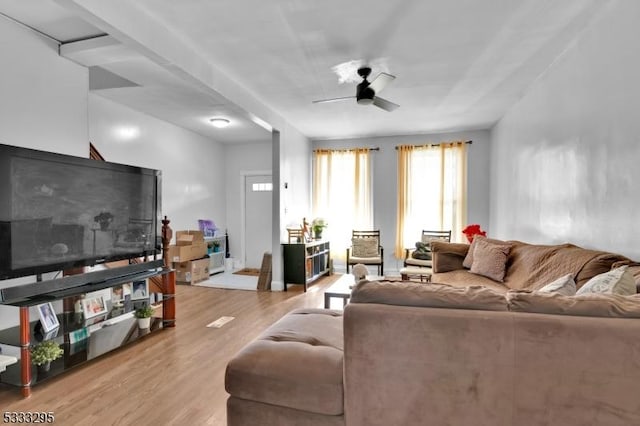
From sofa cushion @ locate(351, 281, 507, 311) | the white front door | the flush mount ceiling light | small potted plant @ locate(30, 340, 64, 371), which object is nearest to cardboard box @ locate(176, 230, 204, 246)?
the white front door

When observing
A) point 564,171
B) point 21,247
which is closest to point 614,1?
point 564,171

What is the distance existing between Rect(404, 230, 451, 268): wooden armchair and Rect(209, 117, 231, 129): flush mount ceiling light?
3567 millimetres

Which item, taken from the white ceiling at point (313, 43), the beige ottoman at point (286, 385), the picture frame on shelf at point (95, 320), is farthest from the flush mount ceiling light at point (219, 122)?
the beige ottoman at point (286, 385)

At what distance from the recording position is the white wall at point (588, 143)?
6.98 ft

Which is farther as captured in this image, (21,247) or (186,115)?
(186,115)

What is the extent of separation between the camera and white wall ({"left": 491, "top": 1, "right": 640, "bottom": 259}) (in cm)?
213

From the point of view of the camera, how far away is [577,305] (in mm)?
1283

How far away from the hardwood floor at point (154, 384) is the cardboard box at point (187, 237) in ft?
6.61

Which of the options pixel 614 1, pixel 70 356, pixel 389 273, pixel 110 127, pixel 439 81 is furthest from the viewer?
pixel 389 273

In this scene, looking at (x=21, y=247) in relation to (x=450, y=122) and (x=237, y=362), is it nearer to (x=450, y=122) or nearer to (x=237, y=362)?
(x=237, y=362)

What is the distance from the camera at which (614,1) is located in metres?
2.24

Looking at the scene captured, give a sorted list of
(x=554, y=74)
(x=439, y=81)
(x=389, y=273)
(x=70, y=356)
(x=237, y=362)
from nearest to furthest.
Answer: (x=237, y=362) → (x=70, y=356) → (x=554, y=74) → (x=439, y=81) → (x=389, y=273)

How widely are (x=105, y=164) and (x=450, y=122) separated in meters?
4.71

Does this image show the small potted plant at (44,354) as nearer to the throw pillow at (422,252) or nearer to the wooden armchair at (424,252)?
the wooden armchair at (424,252)
